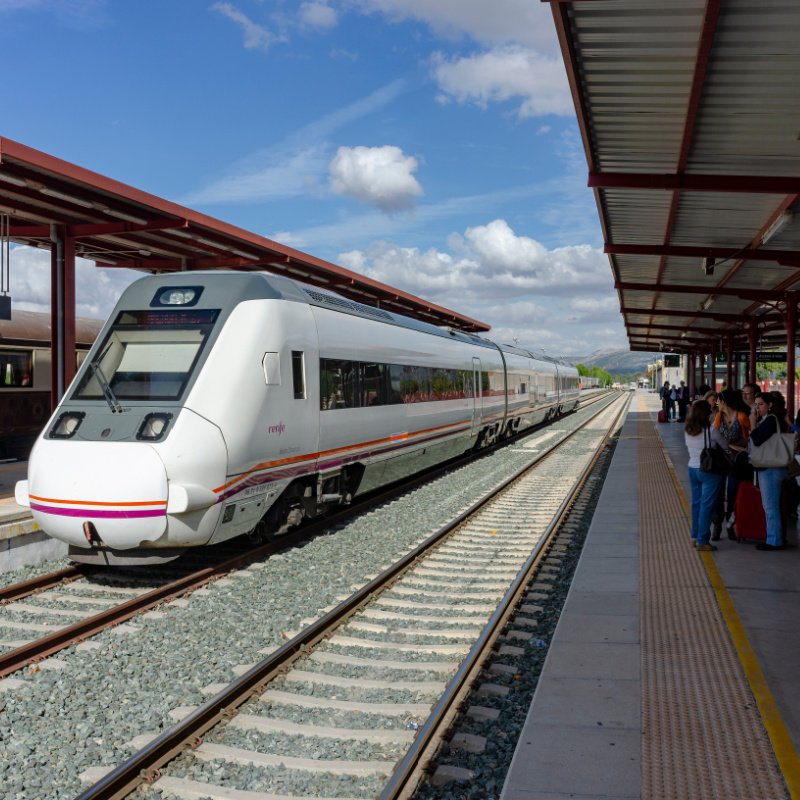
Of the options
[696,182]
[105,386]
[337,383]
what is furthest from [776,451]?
[105,386]

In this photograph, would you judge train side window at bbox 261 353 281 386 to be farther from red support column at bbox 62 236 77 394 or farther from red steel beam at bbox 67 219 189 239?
red support column at bbox 62 236 77 394

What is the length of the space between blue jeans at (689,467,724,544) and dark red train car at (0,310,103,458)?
12574 mm

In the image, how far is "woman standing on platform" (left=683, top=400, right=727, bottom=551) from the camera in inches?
321

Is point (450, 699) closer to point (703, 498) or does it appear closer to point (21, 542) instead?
point (703, 498)

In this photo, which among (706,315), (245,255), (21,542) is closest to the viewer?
(21,542)

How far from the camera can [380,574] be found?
7719mm

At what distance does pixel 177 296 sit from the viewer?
834cm

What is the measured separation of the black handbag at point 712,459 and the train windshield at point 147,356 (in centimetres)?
510

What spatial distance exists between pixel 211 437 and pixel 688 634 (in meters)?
4.35

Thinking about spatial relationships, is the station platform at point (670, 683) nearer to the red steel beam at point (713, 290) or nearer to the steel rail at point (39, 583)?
the steel rail at point (39, 583)

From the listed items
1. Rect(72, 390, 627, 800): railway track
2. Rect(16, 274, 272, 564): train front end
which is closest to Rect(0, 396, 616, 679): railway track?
Rect(16, 274, 272, 564): train front end

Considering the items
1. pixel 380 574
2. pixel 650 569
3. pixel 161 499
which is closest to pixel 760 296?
pixel 650 569

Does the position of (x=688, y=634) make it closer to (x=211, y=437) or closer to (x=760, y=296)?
(x=211, y=437)

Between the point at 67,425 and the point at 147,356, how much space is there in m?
1.01
